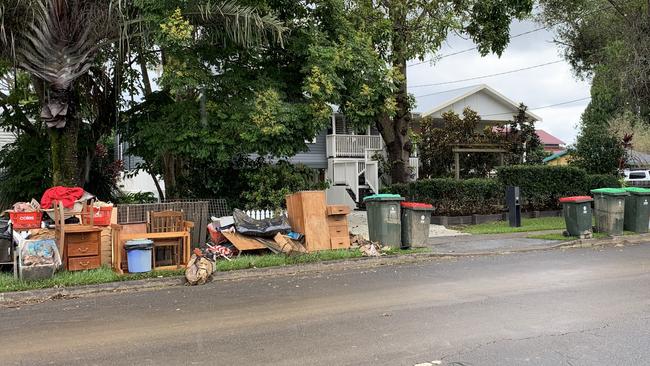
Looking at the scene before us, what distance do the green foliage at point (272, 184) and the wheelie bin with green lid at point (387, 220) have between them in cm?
259

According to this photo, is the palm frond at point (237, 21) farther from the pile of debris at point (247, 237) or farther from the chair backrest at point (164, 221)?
the chair backrest at point (164, 221)

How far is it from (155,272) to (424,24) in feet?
36.9

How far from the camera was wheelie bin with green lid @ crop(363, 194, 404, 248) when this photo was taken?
486 inches

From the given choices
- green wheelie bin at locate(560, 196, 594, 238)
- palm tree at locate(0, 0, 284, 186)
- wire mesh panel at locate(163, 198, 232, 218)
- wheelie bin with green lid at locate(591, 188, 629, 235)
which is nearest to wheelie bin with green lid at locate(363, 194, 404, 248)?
wire mesh panel at locate(163, 198, 232, 218)

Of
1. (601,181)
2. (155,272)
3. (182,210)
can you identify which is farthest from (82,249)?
(601,181)

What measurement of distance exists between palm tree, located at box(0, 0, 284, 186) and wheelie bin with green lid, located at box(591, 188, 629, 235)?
9511 mm

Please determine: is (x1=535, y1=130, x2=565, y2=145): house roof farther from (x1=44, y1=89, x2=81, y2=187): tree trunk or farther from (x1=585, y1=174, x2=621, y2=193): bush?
(x1=44, y1=89, x2=81, y2=187): tree trunk

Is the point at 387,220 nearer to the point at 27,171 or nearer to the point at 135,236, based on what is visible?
the point at 135,236

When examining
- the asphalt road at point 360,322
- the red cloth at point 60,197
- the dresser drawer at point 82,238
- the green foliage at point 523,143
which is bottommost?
the asphalt road at point 360,322

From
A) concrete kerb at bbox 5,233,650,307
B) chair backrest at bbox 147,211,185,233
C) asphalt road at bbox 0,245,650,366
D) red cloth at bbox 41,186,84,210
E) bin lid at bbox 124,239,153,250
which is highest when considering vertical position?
red cloth at bbox 41,186,84,210

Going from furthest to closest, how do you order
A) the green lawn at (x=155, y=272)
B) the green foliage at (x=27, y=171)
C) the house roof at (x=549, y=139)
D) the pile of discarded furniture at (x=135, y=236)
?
the house roof at (x=549, y=139), the green foliage at (x=27, y=171), the pile of discarded furniture at (x=135, y=236), the green lawn at (x=155, y=272)

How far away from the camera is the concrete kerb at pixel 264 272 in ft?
27.9

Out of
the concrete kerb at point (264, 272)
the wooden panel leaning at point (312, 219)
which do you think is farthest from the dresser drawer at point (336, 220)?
the concrete kerb at point (264, 272)

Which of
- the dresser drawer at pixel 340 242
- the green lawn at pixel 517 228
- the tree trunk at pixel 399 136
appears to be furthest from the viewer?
the tree trunk at pixel 399 136
